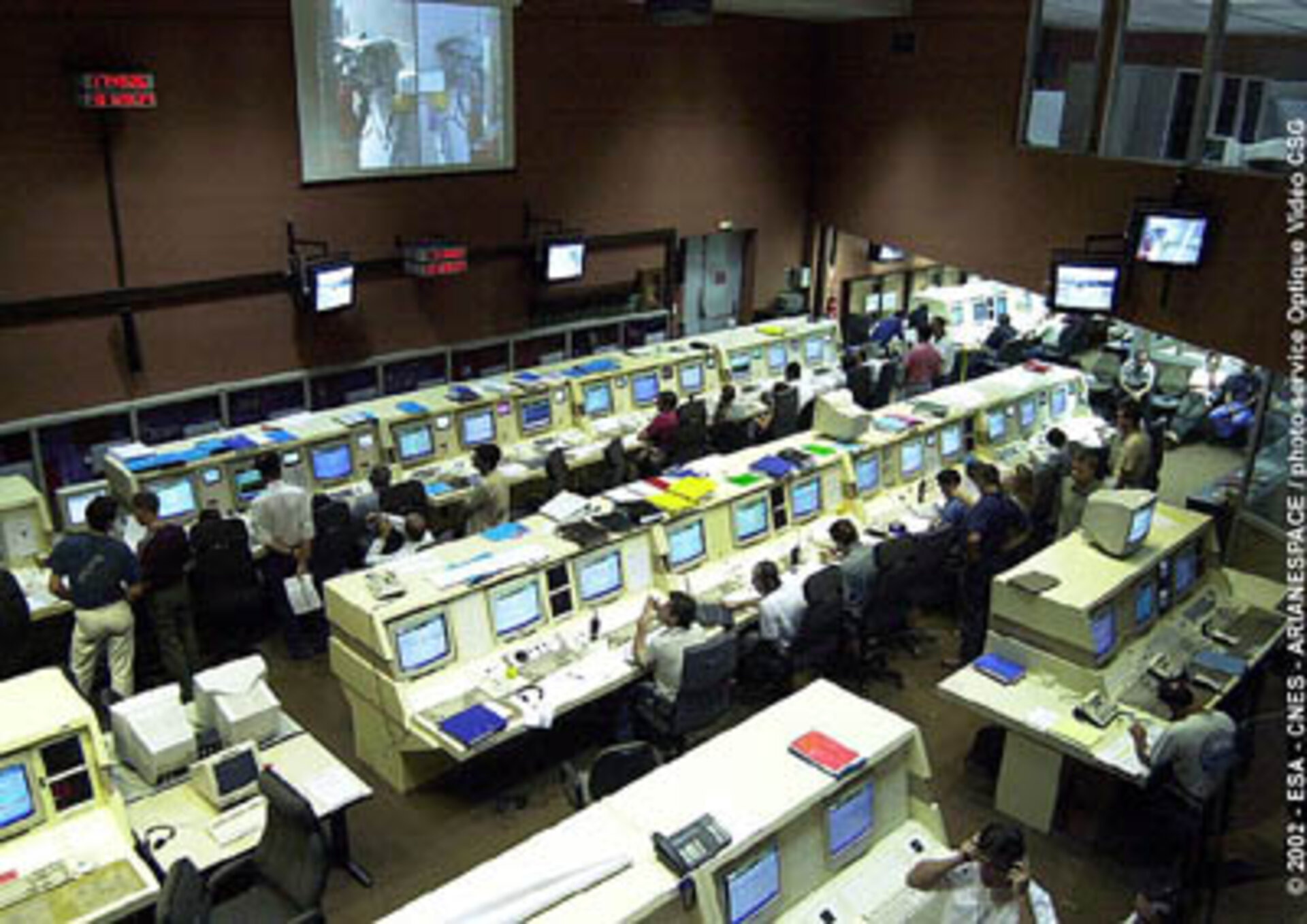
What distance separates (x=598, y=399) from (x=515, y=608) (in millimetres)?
4112

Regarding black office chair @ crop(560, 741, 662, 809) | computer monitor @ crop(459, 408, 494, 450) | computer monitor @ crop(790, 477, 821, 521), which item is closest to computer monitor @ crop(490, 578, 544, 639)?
black office chair @ crop(560, 741, 662, 809)

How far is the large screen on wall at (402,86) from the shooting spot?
919 cm

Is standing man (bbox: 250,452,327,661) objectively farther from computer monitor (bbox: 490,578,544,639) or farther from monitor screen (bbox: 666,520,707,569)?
monitor screen (bbox: 666,520,707,569)

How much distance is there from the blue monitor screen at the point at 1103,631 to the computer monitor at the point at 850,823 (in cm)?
207

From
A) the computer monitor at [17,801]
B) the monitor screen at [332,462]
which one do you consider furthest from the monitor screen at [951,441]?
the computer monitor at [17,801]

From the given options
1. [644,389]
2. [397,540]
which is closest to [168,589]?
[397,540]

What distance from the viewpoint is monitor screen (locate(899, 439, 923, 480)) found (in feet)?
27.4

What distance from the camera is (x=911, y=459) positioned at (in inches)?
332

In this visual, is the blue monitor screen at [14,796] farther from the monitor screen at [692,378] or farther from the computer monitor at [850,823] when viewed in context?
the monitor screen at [692,378]

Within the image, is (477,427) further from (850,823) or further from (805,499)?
(850,823)

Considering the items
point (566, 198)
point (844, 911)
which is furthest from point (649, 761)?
point (566, 198)

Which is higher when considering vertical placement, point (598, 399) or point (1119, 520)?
point (1119, 520)

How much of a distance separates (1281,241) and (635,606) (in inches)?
173

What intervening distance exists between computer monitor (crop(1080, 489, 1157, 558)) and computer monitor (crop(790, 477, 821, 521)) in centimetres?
187
